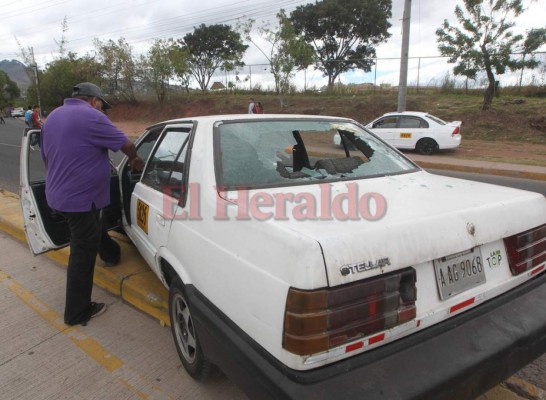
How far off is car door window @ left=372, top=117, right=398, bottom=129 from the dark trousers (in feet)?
41.8

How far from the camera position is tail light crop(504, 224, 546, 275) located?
6.41 ft

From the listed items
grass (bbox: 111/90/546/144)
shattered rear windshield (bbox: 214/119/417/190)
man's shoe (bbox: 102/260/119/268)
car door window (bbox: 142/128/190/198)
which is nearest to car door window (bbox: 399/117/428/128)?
grass (bbox: 111/90/546/144)

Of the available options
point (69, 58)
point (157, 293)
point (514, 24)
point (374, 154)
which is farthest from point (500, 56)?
point (69, 58)

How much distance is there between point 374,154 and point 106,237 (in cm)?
252

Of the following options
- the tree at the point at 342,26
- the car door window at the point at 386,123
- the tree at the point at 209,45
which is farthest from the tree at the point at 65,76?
the car door window at the point at 386,123

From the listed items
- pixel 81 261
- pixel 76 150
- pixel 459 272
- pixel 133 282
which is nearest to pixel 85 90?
pixel 76 150

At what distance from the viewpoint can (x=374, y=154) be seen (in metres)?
2.81

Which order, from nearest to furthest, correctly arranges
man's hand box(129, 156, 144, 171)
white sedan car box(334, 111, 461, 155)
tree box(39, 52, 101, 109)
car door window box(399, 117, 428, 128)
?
man's hand box(129, 156, 144, 171)
white sedan car box(334, 111, 461, 155)
car door window box(399, 117, 428, 128)
tree box(39, 52, 101, 109)

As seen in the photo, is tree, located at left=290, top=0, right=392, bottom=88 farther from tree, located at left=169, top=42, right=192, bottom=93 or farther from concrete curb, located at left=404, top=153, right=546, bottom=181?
concrete curb, located at left=404, top=153, right=546, bottom=181

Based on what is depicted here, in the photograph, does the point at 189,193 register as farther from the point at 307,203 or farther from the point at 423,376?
the point at 423,376

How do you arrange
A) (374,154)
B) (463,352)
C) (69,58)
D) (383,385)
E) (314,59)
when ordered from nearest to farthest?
(383,385) < (463,352) < (374,154) < (314,59) < (69,58)

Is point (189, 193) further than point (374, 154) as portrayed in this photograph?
No

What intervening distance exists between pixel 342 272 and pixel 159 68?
109 ft

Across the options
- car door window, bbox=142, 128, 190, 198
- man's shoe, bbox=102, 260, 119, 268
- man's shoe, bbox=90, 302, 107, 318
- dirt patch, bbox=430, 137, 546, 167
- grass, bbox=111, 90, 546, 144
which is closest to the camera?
car door window, bbox=142, 128, 190, 198
